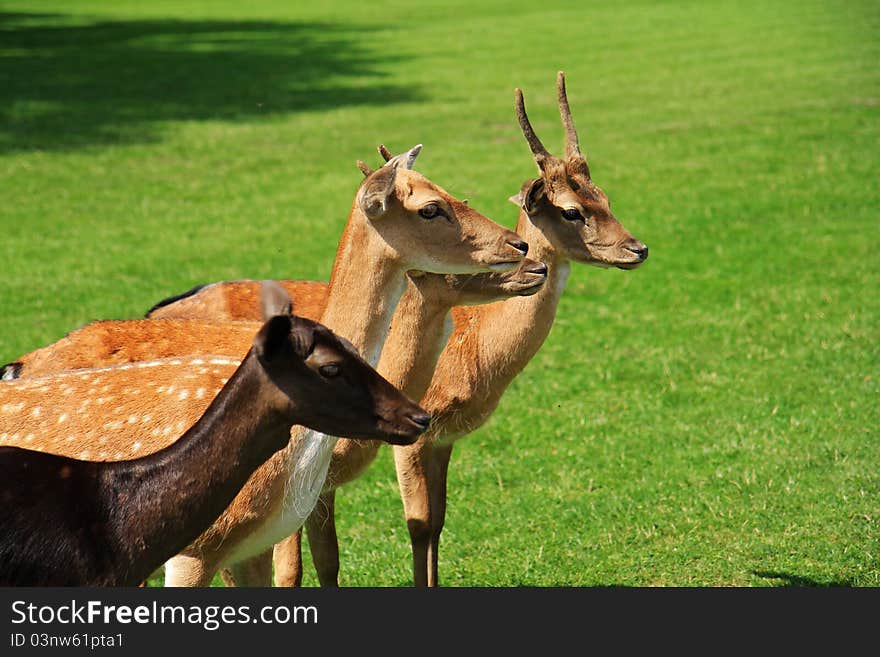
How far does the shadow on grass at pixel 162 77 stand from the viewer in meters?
22.1

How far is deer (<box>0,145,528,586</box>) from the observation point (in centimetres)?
500

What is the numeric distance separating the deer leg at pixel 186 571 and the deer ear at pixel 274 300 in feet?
3.67

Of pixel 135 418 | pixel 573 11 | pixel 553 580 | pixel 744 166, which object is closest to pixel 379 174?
pixel 135 418

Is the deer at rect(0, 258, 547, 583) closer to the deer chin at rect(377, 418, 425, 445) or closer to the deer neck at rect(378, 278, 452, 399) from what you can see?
the deer neck at rect(378, 278, 452, 399)

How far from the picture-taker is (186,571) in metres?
5.09

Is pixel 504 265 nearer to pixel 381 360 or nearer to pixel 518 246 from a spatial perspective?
pixel 518 246

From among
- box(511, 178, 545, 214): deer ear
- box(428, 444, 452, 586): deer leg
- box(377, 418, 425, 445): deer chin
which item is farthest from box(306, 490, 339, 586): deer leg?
box(377, 418, 425, 445): deer chin

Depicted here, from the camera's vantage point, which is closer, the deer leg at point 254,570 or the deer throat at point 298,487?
the deer throat at point 298,487

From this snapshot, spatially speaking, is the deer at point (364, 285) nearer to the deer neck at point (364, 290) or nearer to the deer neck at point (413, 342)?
the deer neck at point (364, 290)

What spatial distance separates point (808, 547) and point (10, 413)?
431 centimetres

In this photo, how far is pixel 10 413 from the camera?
5.26 m

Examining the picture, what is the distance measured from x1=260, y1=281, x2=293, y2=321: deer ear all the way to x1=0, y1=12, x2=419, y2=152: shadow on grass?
53.4 ft

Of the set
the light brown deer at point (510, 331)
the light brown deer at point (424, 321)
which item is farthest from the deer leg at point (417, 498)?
the light brown deer at point (424, 321)

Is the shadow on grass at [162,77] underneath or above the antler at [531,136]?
underneath
